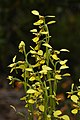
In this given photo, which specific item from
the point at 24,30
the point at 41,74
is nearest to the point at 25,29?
the point at 24,30

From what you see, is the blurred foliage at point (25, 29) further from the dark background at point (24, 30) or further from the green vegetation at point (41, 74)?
the green vegetation at point (41, 74)

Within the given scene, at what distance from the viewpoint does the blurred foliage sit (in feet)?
24.2

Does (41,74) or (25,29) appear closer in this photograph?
(41,74)

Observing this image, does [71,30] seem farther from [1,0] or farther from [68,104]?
[68,104]

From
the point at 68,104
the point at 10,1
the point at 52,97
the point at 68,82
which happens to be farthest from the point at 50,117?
the point at 10,1

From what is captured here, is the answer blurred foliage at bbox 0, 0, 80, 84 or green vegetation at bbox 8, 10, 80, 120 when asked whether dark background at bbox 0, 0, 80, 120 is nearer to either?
blurred foliage at bbox 0, 0, 80, 84

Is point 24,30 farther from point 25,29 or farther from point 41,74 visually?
point 41,74

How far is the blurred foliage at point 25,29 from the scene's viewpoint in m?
7.38

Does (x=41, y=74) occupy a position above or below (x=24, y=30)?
below

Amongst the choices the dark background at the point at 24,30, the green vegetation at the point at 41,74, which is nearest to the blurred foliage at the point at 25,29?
the dark background at the point at 24,30

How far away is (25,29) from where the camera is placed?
7613mm

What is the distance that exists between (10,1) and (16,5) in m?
0.11

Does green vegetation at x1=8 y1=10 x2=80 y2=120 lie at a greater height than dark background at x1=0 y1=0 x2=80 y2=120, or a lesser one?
lesser

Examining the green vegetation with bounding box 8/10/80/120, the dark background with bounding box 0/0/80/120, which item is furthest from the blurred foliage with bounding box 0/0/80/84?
the green vegetation with bounding box 8/10/80/120
